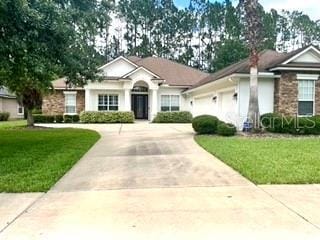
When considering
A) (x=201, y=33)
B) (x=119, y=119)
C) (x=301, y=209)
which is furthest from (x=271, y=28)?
(x=301, y=209)

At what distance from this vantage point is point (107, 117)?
32812 millimetres

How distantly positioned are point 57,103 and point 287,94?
20.4 m

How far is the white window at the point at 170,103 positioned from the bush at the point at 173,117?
2.11m

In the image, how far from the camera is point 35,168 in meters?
10.3

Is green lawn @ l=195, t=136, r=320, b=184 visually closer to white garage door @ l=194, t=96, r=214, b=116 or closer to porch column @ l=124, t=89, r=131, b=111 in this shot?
white garage door @ l=194, t=96, r=214, b=116

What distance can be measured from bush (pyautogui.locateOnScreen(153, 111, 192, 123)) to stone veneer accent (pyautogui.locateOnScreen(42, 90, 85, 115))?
6.65 meters

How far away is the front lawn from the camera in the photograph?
8523mm

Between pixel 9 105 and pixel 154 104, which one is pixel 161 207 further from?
pixel 9 105

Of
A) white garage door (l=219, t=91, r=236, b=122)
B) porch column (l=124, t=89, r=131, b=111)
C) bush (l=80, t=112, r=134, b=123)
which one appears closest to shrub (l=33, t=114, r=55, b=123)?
bush (l=80, t=112, r=134, b=123)

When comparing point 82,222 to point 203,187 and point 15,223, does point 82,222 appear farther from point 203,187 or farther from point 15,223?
point 203,187

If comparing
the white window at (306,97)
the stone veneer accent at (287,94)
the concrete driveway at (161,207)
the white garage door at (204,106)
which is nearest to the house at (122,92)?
the white garage door at (204,106)

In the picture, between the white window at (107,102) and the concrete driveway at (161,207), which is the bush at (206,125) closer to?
the concrete driveway at (161,207)

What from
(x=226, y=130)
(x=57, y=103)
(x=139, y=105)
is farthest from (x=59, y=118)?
(x=226, y=130)

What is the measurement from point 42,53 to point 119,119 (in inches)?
821
